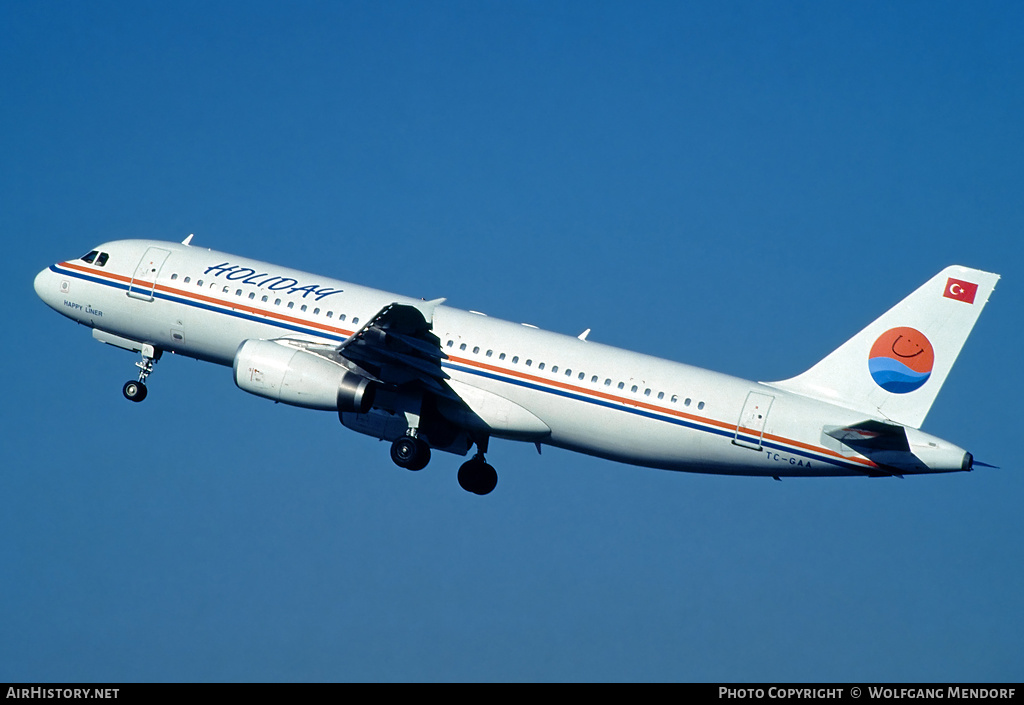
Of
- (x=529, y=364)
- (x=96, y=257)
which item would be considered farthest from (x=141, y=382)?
(x=529, y=364)

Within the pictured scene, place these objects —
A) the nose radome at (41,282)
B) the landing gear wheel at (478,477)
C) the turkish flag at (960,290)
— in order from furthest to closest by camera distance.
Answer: the nose radome at (41,282) → the landing gear wheel at (478,477) → the turkish flag at (960,290)

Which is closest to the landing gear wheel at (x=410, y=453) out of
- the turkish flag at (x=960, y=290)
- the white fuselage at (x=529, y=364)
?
the white fuselage at (x=529, y=364)

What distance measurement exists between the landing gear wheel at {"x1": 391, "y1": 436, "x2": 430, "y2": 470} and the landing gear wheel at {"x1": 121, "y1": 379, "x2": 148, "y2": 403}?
921 centimetres

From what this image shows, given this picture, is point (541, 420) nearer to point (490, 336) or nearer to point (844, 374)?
point (490, 336)

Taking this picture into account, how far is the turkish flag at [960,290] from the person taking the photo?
3194 cm

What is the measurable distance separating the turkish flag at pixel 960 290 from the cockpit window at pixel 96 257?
25.7 meters

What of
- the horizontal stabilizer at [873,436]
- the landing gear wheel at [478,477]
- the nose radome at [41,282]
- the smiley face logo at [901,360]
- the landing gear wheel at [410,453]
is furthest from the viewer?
the nose radome at [41,282]

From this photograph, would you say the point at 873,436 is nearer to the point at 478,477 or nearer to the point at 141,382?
the point at 478,477

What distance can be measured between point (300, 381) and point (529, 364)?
644 cm

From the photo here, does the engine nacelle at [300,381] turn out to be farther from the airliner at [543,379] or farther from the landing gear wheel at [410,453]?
the landing gear wheel at [410,453]

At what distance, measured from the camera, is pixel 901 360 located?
32469 millimetres
